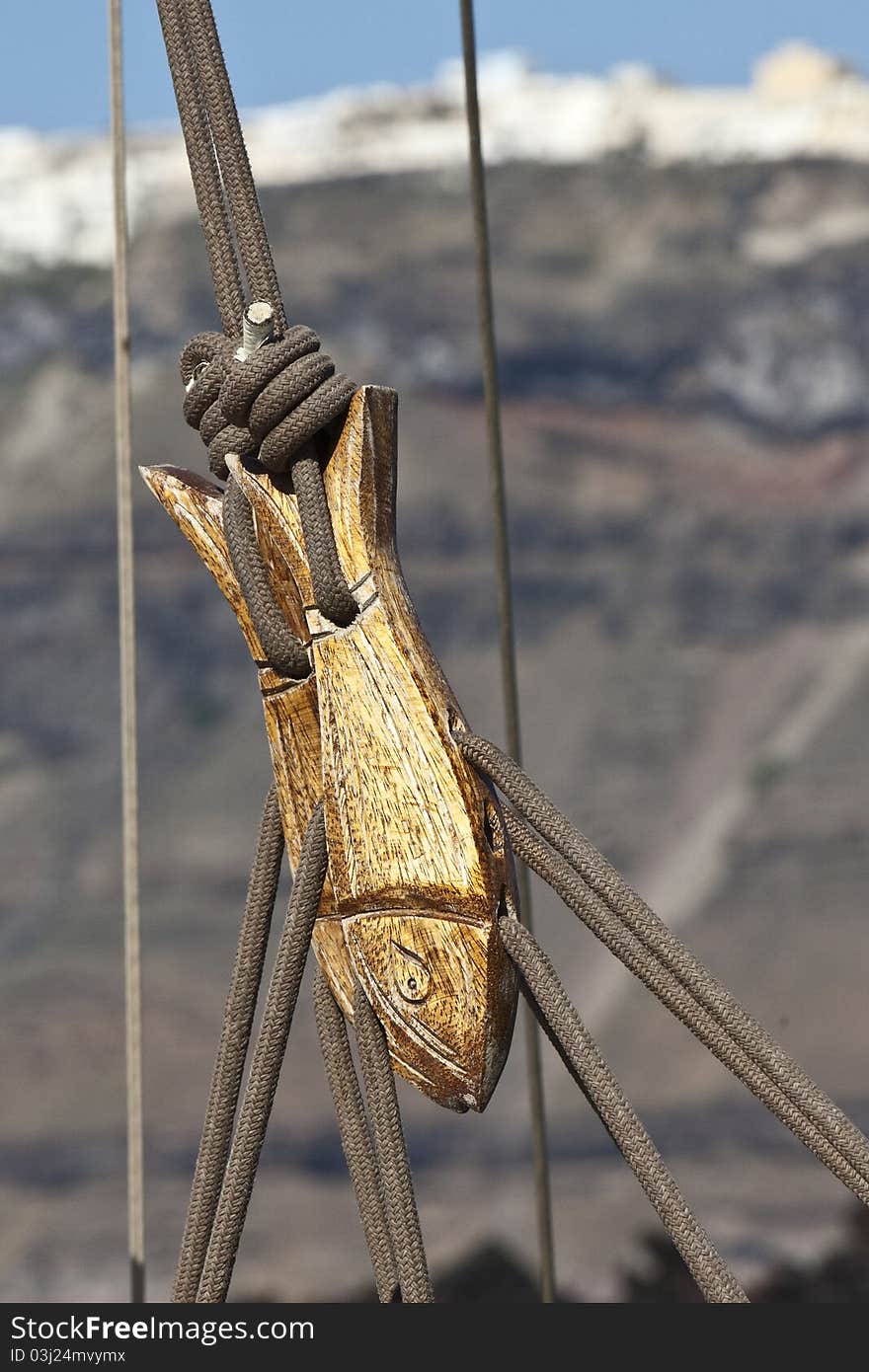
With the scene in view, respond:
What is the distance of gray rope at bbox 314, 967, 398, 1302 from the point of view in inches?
30.0

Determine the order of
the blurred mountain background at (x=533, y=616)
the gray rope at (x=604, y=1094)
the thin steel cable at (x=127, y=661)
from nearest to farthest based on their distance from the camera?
the gray rope at (x=604, y=1094), the thin steel cable at (x=127, y=661), the blurred mountain background at (x=533, y=616)

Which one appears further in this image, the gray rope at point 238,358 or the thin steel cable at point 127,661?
the thin steel cable at point 127,661

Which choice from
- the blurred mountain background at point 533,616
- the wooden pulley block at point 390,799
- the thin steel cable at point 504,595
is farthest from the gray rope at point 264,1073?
the blurred mountain background at point 533,616

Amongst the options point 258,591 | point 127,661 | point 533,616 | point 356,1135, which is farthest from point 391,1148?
point 533,616

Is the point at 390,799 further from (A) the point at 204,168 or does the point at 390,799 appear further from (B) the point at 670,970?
(A) the point at 204,168

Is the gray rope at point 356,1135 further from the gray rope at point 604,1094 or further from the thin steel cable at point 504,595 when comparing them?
the thin steel cable at point 504,595

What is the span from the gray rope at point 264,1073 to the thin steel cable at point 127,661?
153 millimetres

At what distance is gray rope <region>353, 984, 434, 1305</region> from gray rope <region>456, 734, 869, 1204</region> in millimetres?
90

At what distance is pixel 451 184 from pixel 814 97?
1.35 meters

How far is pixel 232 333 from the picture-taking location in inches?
30.8

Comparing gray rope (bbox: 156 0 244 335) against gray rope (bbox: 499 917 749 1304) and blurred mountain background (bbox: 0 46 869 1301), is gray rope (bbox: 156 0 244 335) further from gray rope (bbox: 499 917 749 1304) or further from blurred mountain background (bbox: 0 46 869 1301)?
blurred mountain background (bbox: 0 46 869 1301)

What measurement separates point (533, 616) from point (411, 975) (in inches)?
208

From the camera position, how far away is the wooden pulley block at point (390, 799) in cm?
73

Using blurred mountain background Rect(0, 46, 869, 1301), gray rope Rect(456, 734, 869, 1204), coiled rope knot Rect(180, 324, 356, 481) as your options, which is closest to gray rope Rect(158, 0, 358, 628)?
coiled rope knot Rect(180, 324, 356, 481)
